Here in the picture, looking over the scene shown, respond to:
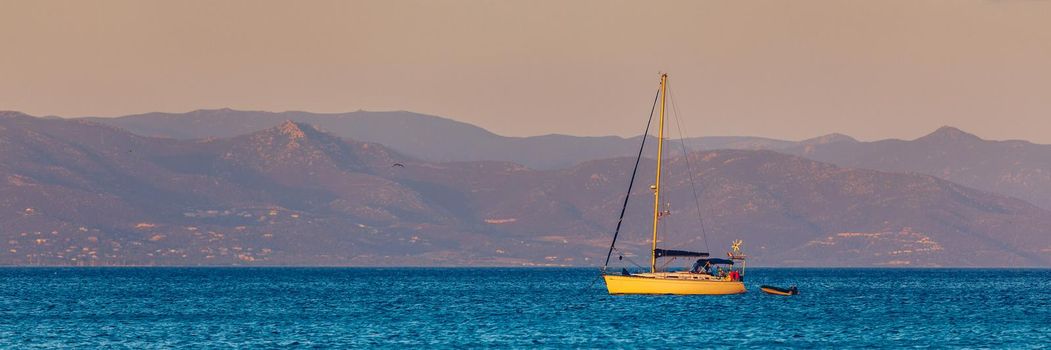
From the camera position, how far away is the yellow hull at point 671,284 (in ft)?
448

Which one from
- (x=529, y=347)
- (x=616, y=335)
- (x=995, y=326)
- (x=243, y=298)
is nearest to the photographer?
(x=529, y=347)

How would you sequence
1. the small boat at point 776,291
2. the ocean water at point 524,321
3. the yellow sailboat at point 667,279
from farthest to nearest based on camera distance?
the small boat at point 776,291 < the yellow sailboat at point 667,279 < the ocean water at point 524,321

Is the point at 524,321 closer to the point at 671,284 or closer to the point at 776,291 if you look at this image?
the point at 671,284

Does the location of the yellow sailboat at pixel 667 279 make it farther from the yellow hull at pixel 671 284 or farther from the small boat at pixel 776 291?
the small boat at pixel 776 291

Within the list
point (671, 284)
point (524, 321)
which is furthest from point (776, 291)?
point (524, 321)

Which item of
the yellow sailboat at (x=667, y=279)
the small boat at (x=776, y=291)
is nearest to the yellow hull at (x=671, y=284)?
the yellow sailboat at (x=667, y=279)

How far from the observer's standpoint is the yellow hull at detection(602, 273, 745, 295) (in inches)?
5374

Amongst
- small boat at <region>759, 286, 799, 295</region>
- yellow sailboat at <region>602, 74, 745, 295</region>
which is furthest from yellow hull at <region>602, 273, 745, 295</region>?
small boat at <region>759, 286, 799, 295</region>

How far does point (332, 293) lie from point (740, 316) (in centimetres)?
7148

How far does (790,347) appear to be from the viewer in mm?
95250

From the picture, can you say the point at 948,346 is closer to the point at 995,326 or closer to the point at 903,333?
the point at 903,333

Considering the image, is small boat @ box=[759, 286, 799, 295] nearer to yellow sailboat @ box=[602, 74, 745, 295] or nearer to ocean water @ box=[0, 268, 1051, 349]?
ocean water @ box=[0, 268, 1051, 349]

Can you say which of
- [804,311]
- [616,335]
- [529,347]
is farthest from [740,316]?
[529,347]

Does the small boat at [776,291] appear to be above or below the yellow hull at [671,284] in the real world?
above
